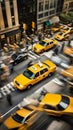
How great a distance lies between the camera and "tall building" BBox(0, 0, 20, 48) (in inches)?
894

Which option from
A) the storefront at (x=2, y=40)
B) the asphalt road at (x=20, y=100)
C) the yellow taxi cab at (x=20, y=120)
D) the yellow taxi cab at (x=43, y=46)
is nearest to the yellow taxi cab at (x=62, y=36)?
the yellow taxi cab at (x=43, y=46)

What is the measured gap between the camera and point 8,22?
2425cm

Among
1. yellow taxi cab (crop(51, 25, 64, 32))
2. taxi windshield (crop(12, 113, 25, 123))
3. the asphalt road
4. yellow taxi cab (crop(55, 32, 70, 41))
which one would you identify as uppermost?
yellow taxi cab (crop(51, 25, 64, 32))

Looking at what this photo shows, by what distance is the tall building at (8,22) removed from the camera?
894 inches

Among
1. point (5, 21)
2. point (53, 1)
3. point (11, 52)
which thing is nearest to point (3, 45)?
point (11, 52)

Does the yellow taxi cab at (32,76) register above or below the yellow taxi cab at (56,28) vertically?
below

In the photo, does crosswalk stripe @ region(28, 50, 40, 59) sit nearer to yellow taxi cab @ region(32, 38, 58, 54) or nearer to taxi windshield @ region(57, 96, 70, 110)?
yellow taxi cab @ region(32, 38, 58, 54)

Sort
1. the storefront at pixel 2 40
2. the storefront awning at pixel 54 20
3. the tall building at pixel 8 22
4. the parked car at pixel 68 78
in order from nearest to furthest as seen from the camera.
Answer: the parked car at pixel 68 78 < the tall building at pixel 8 22 < the storefront at pixel 2 40 < the storefront awning at pixel 54 20

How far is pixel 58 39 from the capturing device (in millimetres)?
27531

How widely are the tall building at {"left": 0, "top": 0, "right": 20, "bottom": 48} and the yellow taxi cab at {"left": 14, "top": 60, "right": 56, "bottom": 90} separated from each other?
9.67 metres

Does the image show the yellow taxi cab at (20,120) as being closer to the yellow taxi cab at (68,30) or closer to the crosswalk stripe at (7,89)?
the crosswalk stripe at (7,89)

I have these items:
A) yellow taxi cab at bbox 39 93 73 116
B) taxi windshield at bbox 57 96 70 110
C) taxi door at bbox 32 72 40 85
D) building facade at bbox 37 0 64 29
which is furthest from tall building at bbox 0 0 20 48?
taxi windshield at bbox 57 96 70 110

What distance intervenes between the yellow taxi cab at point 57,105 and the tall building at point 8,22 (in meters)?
14.5

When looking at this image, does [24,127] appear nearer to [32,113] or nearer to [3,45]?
[32,113]
